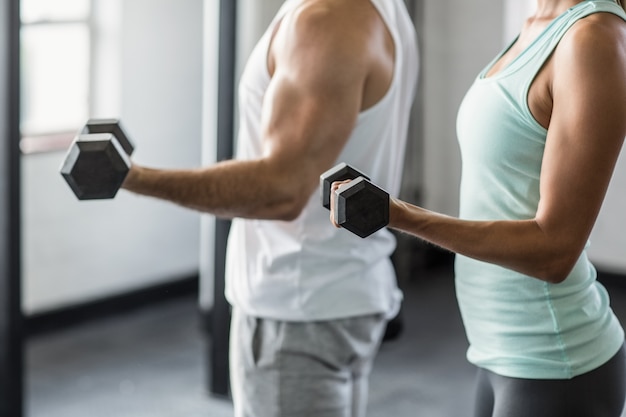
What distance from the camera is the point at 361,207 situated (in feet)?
3.18

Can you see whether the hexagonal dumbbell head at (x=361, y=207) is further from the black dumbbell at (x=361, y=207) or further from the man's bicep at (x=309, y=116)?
the man's bicep at (x=309, y=116)

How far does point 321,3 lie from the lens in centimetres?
139

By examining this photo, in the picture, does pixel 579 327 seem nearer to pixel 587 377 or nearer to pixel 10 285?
pixel 587 377

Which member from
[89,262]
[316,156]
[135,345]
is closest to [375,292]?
[316,156]

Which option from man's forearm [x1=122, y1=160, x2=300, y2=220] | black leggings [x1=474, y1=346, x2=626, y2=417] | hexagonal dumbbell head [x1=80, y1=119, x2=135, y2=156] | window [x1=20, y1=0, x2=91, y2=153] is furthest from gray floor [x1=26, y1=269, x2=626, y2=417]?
hexagonal dumbbell head [x1=80, y1=119, x2=135, y2=156]

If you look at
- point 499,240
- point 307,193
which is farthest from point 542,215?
point 307,193

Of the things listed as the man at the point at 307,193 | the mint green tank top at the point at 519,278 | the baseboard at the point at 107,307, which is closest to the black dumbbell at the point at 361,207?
the mint green tank top at the point at 519,278

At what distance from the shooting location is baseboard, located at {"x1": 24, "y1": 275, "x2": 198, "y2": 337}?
11.7 feet

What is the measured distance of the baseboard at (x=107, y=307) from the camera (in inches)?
141

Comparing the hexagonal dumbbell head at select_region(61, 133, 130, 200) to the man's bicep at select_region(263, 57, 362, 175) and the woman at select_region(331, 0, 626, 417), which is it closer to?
the man's bicep at select_region(263, 57, 362, 175)

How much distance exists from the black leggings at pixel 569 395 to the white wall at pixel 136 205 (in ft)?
8.37

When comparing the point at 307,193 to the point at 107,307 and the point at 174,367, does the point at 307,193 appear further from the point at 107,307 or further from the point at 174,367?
the point at 107,307

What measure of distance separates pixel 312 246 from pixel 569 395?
0.44 meters

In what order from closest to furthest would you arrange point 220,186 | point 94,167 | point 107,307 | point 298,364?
point 94,167, point 220,186, point 298,364, point 107,307
